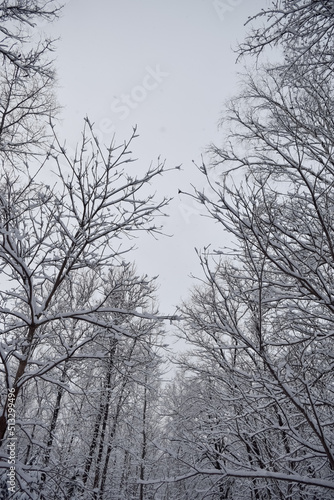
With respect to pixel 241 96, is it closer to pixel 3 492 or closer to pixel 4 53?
pixel 4 53

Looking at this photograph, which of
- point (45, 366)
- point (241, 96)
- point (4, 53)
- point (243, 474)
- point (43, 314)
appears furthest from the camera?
point (241, 96)

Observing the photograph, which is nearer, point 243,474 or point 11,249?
point 243,474

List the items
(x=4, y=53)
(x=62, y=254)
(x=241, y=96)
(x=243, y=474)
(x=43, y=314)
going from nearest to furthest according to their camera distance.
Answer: (x=243, y=474) → (x=43, y=314) → (x=62, y=254) → (x=4, y=53) → (x=241, y=96)

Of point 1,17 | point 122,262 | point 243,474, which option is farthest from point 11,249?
point 1,17

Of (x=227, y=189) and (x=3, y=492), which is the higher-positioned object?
(x=227, y=189)

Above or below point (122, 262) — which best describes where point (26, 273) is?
below

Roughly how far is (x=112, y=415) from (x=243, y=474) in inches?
312

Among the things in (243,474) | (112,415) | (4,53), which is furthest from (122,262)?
(112,415)

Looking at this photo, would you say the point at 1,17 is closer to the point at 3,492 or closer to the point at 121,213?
the point at 121,213

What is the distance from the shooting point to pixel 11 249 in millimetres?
3045

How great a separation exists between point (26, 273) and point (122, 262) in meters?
1.09

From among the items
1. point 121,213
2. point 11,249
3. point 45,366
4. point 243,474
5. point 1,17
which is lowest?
point 243,474

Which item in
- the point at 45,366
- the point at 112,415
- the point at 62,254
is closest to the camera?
the point at 45,366

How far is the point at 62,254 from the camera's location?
356 cm
